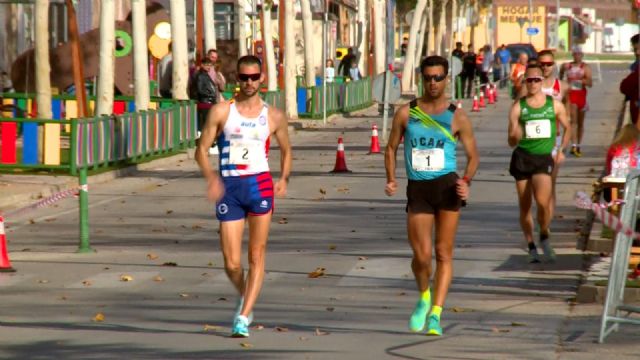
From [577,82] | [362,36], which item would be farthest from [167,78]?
[362,36]

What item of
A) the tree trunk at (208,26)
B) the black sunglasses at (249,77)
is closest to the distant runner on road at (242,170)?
the black sunglasses at (249,77)

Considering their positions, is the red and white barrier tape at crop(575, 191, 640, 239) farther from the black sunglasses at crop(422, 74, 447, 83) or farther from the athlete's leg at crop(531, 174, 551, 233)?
the athlete's leg at crop(531, 174, 551, 233)

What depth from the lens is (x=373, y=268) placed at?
1523 centimetres

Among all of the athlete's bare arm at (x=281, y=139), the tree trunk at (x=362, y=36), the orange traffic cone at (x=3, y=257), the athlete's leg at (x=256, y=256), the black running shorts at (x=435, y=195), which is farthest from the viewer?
the tree trunk at (x=362, y=36)

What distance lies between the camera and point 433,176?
443 inches

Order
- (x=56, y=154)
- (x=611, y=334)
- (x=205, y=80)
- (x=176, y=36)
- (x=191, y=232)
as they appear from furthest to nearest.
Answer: (x=176, y=36)
(x=205, y=80)
(x=56, y=154)
(x=191, y=232)
(x=611, y=334)

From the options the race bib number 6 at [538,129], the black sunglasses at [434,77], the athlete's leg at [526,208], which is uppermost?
the black sunglasses at [434,77]

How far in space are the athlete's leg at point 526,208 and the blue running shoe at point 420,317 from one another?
4.55 meters

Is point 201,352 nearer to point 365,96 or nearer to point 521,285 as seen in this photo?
point 521,285

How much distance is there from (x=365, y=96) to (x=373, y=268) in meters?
43.0

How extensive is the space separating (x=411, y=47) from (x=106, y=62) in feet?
125

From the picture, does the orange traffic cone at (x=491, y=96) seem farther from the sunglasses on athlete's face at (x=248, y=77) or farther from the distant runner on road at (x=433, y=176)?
the sunglasses on athlete's face at (x=248, y=77)

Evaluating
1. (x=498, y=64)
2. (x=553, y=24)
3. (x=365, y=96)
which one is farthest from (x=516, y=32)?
(x=365, y=96)

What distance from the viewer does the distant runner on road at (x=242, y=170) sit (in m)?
11.2
